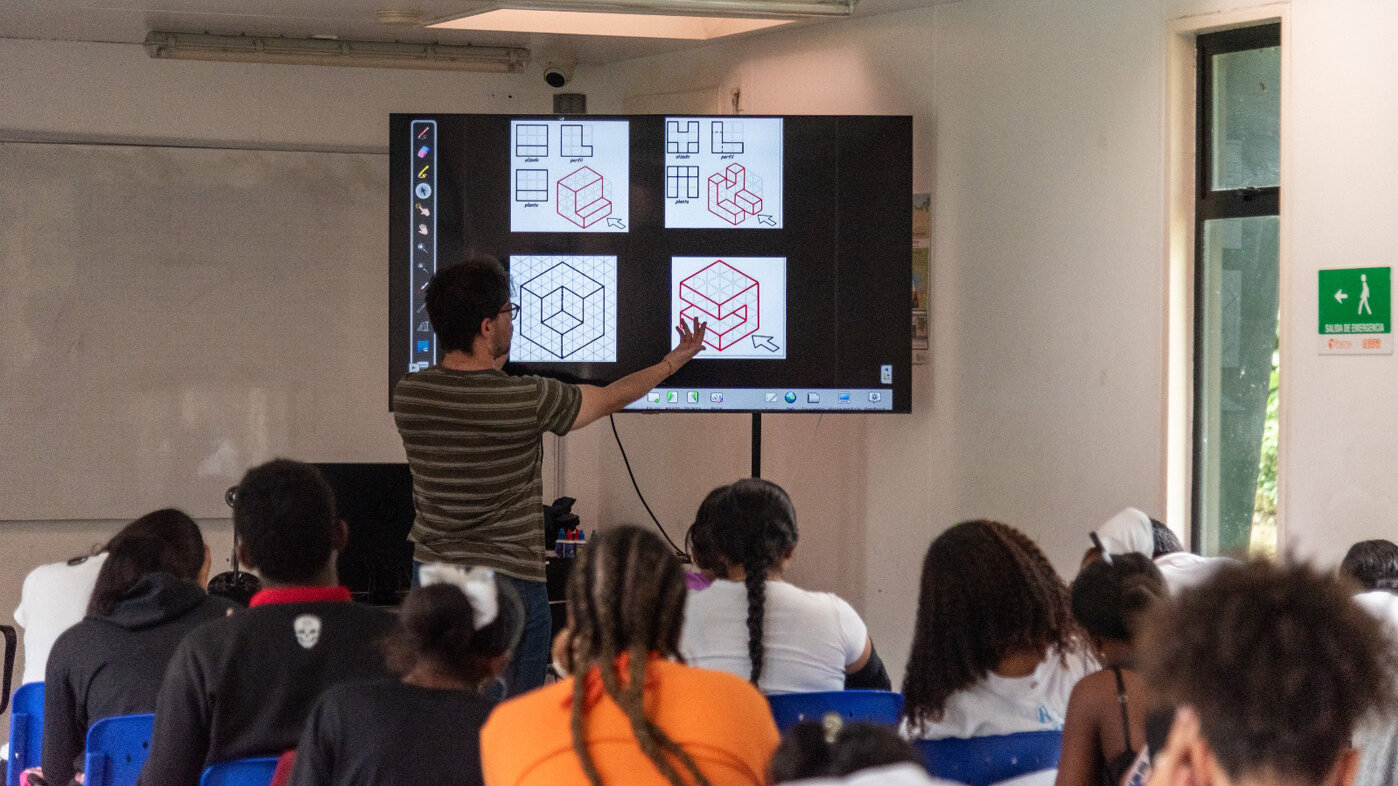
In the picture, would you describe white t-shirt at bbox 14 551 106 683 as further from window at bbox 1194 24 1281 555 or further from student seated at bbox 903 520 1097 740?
window at bbox 1194 24 1281 555

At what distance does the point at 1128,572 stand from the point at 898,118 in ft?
8.61

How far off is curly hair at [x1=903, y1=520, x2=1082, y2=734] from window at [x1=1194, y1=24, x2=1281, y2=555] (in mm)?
1969

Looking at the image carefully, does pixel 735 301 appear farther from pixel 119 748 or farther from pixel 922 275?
pixel 119 748

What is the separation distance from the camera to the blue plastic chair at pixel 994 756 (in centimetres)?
224

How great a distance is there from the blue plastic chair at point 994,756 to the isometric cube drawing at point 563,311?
2455mm

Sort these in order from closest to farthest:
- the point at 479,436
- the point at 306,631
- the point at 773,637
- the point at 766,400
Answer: the point at 306,631 → the point at 773,637 → the point at 479,436 → the point at 766,400

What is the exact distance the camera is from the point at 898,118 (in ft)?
14.7

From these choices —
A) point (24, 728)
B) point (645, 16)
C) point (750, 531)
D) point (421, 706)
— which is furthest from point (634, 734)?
point (645, 16)

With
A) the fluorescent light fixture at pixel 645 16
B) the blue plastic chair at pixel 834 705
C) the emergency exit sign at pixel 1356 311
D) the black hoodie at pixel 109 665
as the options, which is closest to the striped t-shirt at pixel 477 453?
the black hoodie at pixel 109 665

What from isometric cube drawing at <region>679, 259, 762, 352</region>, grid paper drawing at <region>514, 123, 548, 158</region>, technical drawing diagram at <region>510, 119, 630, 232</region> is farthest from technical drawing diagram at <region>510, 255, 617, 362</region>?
grid paper drawing at <region>514, 123, 548, 158</region>

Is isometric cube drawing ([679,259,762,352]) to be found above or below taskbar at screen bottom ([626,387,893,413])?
above

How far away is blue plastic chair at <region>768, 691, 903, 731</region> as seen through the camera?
2.41m

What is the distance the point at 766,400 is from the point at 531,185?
1064 millimetres

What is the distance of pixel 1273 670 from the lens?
1147mm
